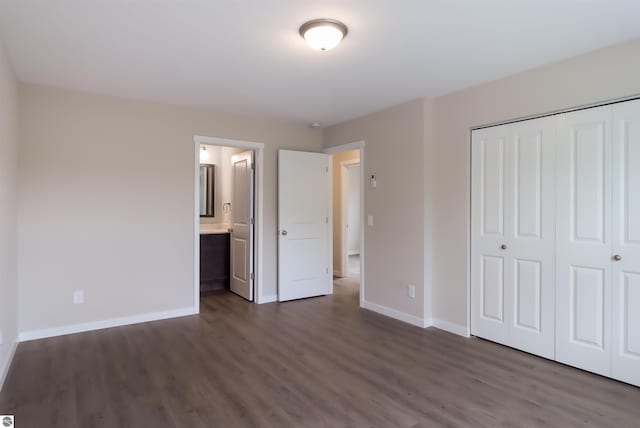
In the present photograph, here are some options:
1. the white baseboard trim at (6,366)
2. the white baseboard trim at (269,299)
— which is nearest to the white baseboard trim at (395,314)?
the white baseboard trim at (269,299)

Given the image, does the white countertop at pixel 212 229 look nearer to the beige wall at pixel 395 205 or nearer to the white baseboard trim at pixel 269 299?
the white baseboard trim at pixel 269 299

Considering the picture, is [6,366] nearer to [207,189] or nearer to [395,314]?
[395,314]

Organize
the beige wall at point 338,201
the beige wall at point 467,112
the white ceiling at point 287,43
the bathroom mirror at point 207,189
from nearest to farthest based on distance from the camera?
the white ceiling at point 287,43 < the beige wall at point 467,112 < the bathroom mirror at point 207,189 < the beige wall at point 338,201

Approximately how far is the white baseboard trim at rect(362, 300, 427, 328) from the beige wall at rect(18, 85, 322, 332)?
7.00ft

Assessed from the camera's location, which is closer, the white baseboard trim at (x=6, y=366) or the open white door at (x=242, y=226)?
the white baseboard trim at (x=6, y=366)

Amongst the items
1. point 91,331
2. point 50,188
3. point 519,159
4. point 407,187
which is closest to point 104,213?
point 50,188

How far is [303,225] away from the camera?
16.6 feet

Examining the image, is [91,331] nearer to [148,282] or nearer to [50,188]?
[148,282]

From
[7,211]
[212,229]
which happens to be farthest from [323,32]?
[212,229]

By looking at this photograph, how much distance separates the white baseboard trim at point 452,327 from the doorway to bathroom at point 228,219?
7.22 ft

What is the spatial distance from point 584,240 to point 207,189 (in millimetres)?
5055

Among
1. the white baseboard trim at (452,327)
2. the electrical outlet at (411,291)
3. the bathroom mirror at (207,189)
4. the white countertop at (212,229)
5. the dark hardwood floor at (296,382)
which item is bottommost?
the dark hardwood floor at (296,382)

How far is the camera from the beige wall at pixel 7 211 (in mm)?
2594

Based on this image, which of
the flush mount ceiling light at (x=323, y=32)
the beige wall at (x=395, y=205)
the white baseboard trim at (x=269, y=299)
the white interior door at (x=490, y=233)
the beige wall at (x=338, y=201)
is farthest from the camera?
the beige wall at (x=338, y=201)
